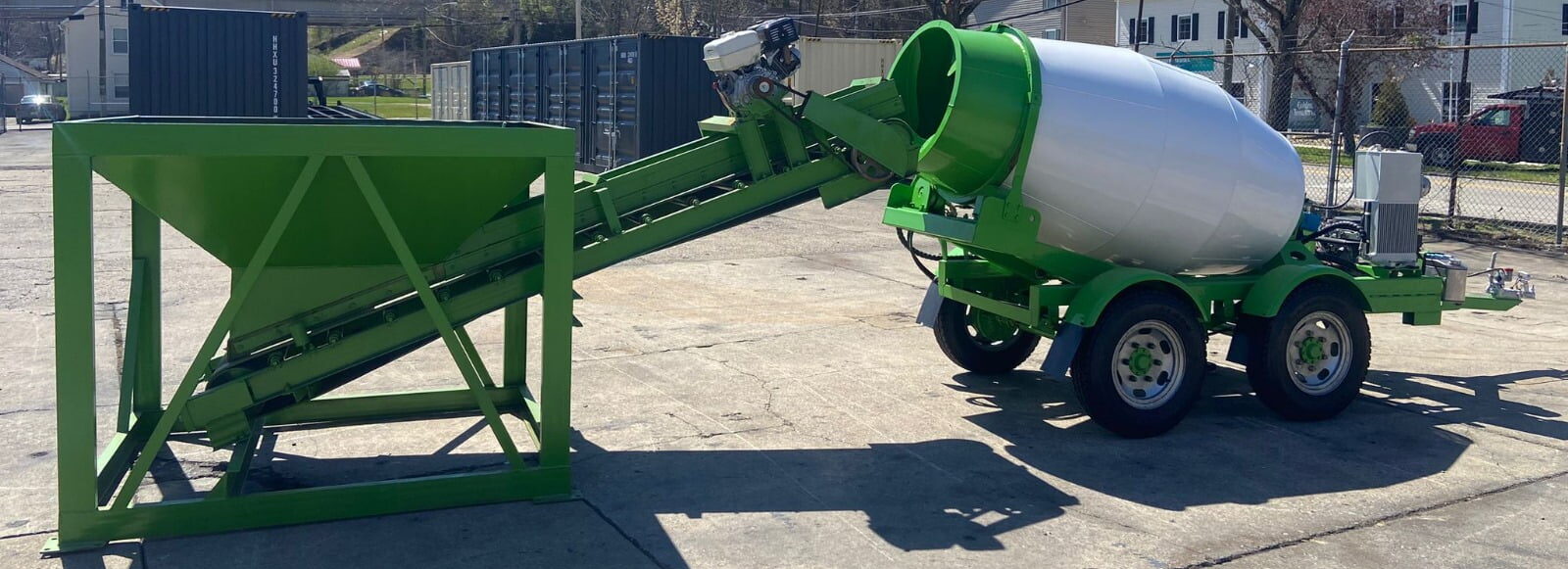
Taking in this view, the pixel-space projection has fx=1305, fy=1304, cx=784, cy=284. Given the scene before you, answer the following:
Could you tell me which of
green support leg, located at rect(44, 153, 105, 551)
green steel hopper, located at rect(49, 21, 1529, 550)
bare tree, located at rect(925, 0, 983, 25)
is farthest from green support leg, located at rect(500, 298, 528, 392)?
bare tree, located at rect(925, 0, 983, 25)

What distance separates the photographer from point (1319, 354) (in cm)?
798

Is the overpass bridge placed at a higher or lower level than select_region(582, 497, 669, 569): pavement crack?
higher

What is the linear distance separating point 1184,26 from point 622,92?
4088 centimetres

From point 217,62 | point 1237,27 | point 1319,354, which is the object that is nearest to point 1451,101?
point 1237,27

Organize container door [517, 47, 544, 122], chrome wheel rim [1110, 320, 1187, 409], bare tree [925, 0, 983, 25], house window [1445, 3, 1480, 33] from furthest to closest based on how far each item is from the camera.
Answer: house window [1445, 3, 1480, 33], bare tree [925, 0, 983, 25], container door [517, 47, 544, 122], chrome wheel rim [1110, 320, 1187, 409]

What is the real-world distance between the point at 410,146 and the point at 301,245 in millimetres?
951

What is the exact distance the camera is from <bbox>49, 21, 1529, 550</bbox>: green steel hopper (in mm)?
5695

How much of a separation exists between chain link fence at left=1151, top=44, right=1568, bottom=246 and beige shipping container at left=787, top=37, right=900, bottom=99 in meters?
6.79

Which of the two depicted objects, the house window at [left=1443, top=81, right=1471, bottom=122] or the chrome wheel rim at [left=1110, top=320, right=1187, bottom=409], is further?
the house window at [left=1443, top=81, right=1471, bottom=122]

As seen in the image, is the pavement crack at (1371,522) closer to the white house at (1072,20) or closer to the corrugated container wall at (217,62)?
the corrugated container wall at (217,62)

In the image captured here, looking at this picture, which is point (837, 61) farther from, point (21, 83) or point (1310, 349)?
point (21, 83)

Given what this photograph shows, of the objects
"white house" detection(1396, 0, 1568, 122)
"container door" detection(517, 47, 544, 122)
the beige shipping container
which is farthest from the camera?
"white house" detection(1396, 0, 1568, 122)

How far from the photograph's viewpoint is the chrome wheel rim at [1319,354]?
7914mm

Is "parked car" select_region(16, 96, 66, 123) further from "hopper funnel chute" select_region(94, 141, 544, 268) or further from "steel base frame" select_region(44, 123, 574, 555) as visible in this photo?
"hopper funnel chute" select_region(94, 141, 544, 268)
